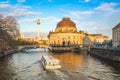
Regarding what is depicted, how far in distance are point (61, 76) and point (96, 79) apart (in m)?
5.58

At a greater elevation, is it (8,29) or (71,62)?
(8,29)

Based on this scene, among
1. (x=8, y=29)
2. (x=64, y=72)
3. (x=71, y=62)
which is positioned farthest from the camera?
(x=8, y=29)

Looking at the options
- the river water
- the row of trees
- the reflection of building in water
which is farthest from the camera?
the row of trees

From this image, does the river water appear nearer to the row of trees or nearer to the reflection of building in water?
the reflection of building in water

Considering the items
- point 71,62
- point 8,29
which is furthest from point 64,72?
point 8,29

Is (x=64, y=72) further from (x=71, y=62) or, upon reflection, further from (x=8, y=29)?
(x=8, y=29)

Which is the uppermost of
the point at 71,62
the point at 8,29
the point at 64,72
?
the point at 8,29

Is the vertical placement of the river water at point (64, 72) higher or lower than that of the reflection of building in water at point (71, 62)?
lower

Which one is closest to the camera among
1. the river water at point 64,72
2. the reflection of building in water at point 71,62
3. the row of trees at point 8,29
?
the river water at point 64,72

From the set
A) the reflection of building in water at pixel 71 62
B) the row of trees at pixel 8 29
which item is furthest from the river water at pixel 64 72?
the row of trees at pixel 8 29

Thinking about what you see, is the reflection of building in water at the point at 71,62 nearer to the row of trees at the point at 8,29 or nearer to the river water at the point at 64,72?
the river water at the point at 64,72

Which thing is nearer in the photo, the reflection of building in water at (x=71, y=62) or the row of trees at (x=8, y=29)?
the reflection of building in water at (x=71, y=62)

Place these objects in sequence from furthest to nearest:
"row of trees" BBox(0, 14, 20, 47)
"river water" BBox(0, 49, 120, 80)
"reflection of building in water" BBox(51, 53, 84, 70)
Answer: "row of trees" BBox(0, 14, 20, 47), "reflection of building in water" BBox(51, 53, 84, 70), "river water" BBox(0, 49, 120, 80)

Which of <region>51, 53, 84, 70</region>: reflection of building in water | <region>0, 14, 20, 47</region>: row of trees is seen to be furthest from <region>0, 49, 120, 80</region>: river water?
<region>0, 14, 20, 47</region>: row of trees
